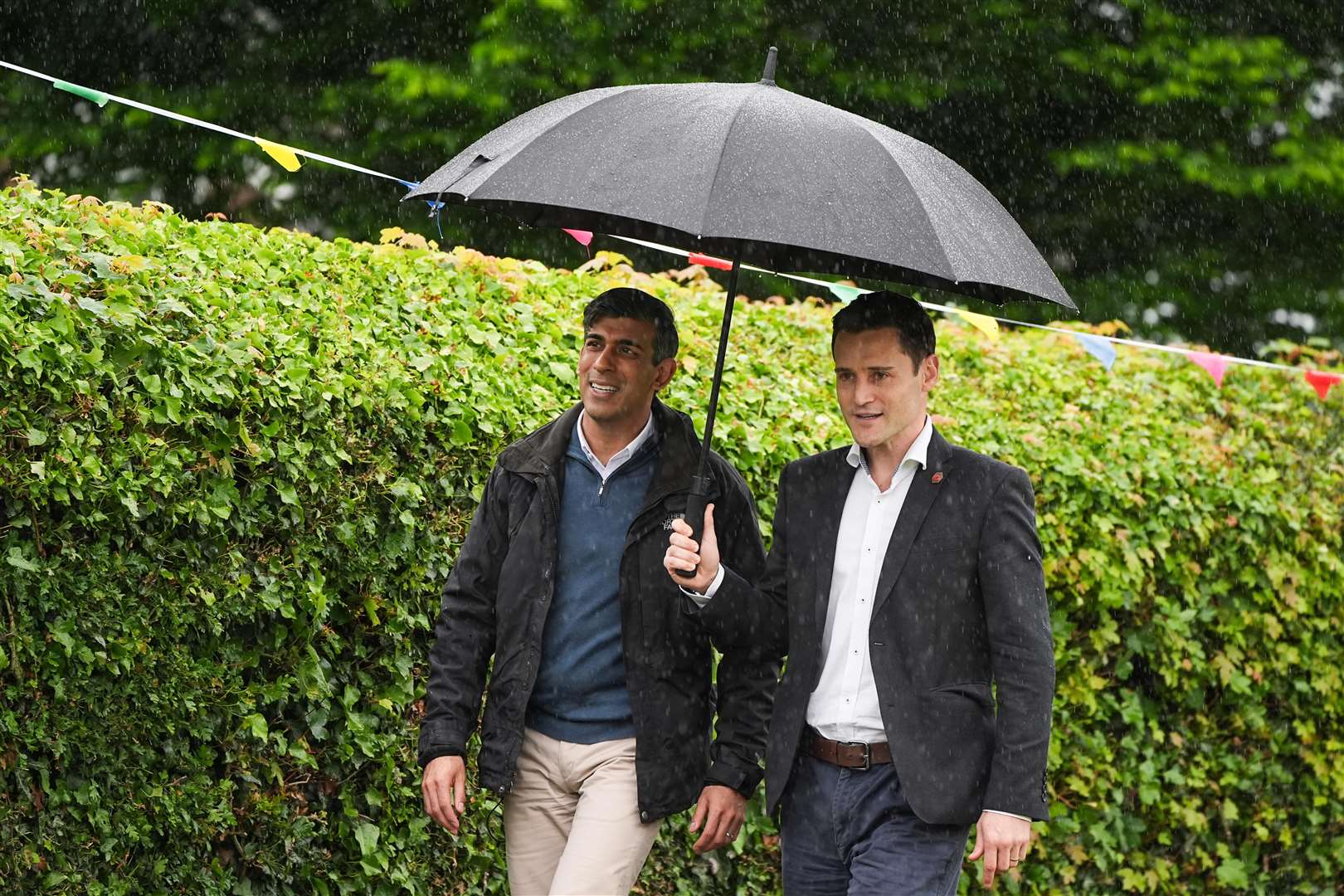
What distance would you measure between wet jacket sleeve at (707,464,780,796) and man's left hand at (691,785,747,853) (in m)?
0.02

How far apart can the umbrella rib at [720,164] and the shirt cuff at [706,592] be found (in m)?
0.88

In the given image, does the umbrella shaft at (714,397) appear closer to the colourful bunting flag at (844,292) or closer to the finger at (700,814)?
the finger at (700,814)

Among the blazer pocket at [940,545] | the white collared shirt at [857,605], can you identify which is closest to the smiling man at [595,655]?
the white collared shirt at [857,605]

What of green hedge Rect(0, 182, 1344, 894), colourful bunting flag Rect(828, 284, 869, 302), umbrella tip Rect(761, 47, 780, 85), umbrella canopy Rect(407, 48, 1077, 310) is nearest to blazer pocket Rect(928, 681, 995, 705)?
umbrella canopy Rect(407, 48, 1077, 310)

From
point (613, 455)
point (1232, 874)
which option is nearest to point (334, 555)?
point (613, 455)

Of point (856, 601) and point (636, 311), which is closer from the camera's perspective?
point (856, 601)

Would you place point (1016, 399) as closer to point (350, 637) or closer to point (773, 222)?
point (350, 637)

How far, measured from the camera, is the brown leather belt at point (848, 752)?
3.71 meters

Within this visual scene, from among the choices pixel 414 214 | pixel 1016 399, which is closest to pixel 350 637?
pixel 1016 399

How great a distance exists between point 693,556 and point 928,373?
0.77 meters

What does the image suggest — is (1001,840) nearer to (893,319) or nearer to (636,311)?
(893,319)

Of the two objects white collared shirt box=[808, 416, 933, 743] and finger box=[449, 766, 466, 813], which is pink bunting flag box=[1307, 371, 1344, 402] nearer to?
white collared shirt box=[808, 416, 933, 743]

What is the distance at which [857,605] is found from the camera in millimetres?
3832

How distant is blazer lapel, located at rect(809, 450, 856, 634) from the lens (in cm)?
389
